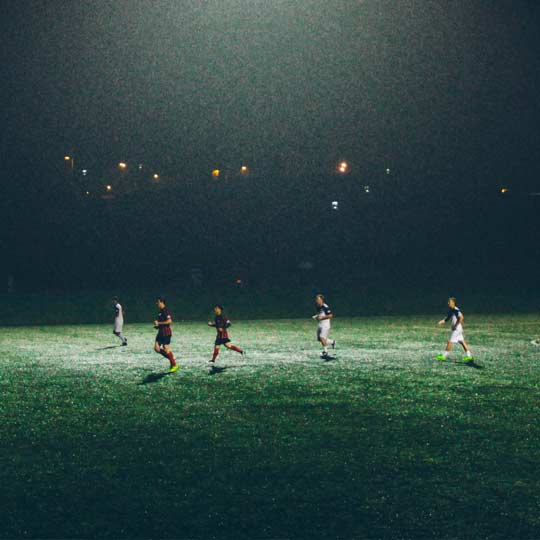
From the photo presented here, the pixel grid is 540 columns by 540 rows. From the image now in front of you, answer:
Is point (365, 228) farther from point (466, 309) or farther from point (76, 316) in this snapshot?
point (76, 316)

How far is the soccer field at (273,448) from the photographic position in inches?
250

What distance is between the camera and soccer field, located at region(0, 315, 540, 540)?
20.9 feet

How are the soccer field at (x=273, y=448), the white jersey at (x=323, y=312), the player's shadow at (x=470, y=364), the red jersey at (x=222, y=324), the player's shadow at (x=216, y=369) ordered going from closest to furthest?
the soccer field at (x=273, y=448) → the player's shadow at (x=216, y=369) → the red jersey at (x=222, y=324) → the player's shadow at (x=470, y=364) → the white jersey at (x=323, y=312)

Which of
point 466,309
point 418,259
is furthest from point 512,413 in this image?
point 418,259

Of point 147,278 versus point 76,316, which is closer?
point 76,316

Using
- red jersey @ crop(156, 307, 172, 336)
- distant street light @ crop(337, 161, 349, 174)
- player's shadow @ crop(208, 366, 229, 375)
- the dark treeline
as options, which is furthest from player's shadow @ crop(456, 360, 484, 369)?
distant street light @ crop(337, 161, 349, 174)

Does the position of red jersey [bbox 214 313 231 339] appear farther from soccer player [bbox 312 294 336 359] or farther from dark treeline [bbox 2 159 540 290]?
dark treeline [bbox 2 159 540 290]

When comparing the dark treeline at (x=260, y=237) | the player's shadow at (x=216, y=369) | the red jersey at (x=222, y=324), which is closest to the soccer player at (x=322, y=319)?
the red jersey at (x=222, y=324)

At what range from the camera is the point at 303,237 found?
68.1 metres

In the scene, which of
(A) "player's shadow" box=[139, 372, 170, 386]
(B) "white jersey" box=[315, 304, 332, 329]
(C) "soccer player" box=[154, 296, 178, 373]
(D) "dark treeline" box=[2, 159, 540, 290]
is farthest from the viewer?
(D) "dark treeline" box=[2, 159, 540, 290]

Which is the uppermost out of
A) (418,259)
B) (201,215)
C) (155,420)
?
(201,215)

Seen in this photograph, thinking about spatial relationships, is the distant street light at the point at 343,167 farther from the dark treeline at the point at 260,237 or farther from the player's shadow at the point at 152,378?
the player's shadow at the point at 152,378

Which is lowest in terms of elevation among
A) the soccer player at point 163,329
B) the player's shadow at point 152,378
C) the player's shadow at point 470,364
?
the player's shadow at point 152,378

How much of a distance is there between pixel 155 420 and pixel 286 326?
20.6 meters
